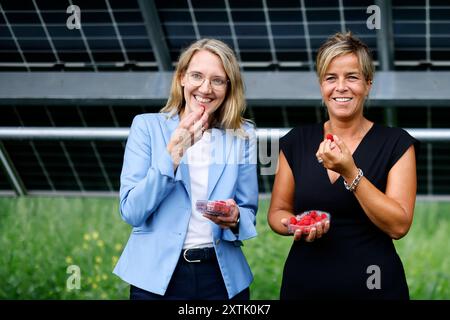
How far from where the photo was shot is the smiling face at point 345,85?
10.1 ft

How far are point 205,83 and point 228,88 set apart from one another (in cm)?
14

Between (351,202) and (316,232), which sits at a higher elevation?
(351,202)

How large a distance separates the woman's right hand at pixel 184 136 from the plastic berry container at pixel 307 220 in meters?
0.46

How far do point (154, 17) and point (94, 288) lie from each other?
2001 millimetres

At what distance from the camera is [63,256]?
249 inches

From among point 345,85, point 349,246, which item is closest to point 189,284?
point 349,246

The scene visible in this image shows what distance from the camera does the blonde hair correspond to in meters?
3.23

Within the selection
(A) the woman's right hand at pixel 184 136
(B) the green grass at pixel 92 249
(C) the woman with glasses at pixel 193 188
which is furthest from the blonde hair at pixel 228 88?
(B) the green grass at pixel 92 249

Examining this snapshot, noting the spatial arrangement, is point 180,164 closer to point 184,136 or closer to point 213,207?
point 184,136

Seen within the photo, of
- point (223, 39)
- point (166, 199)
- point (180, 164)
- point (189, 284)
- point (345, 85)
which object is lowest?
point (189, 284)

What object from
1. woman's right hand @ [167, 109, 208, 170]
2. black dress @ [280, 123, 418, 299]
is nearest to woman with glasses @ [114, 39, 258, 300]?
woman's right hand @ [167, 109, 208, 170]

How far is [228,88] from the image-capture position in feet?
10.8

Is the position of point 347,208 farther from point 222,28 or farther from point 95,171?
point 95,171

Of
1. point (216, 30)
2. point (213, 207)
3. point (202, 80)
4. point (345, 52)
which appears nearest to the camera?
point (213, 207)
